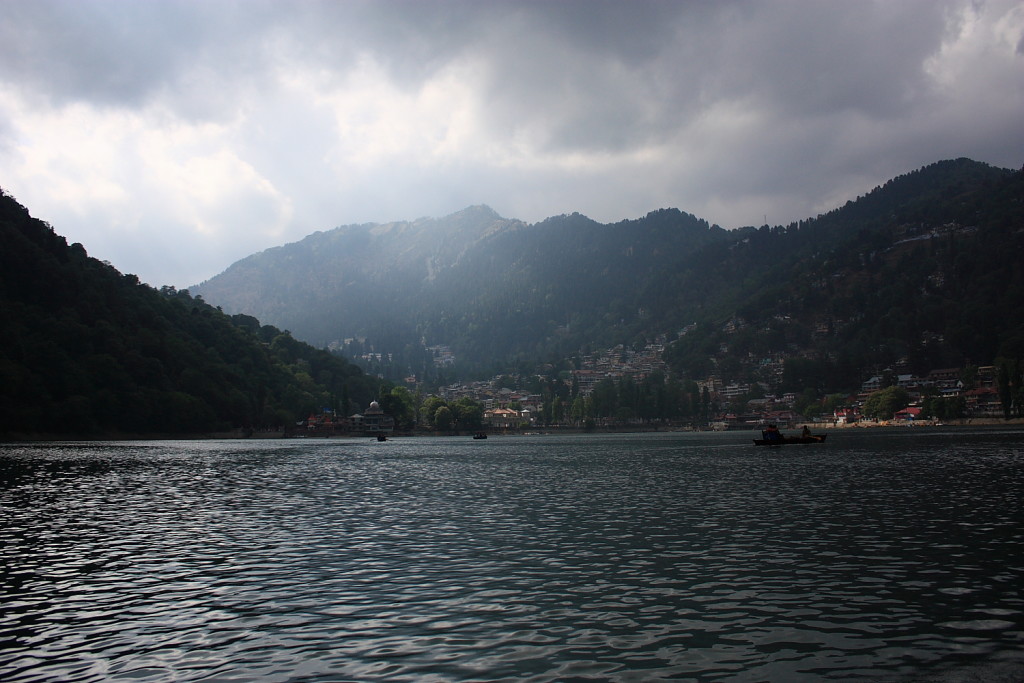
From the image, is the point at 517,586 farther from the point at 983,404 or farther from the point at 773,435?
the point at 983,404

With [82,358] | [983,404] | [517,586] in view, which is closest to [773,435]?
[517,586]

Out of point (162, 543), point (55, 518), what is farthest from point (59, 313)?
point (162, 543)

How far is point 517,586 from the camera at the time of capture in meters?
20.0

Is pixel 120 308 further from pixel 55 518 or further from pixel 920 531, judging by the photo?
pixel 920 531

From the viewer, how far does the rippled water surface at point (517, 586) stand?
44.3 ft

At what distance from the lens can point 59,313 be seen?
152m

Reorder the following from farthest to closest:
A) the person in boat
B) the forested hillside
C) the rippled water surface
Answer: the forested hillside, the person in boat, the rippled water surface

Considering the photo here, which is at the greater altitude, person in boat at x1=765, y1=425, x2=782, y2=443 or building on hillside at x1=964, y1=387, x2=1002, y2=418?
building on hillside at x1=964, y1=387, x2=1002, y2=418

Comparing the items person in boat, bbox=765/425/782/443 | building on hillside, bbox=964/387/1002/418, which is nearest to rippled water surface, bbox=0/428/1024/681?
person in boat, bbox=765/425/782/443

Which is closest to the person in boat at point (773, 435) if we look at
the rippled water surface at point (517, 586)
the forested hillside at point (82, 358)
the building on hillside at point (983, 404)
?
the rippled water surface at point (517, 586)

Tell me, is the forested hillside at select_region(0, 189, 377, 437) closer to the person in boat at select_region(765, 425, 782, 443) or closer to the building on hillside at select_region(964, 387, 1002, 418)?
the person in boat at select_region(765, 425, 782, 443)

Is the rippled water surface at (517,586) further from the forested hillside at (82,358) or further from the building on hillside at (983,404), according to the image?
the building on hillside at (983,404)

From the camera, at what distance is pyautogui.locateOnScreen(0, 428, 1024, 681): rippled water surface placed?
1350 centimetres

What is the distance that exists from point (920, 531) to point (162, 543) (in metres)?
31.2
